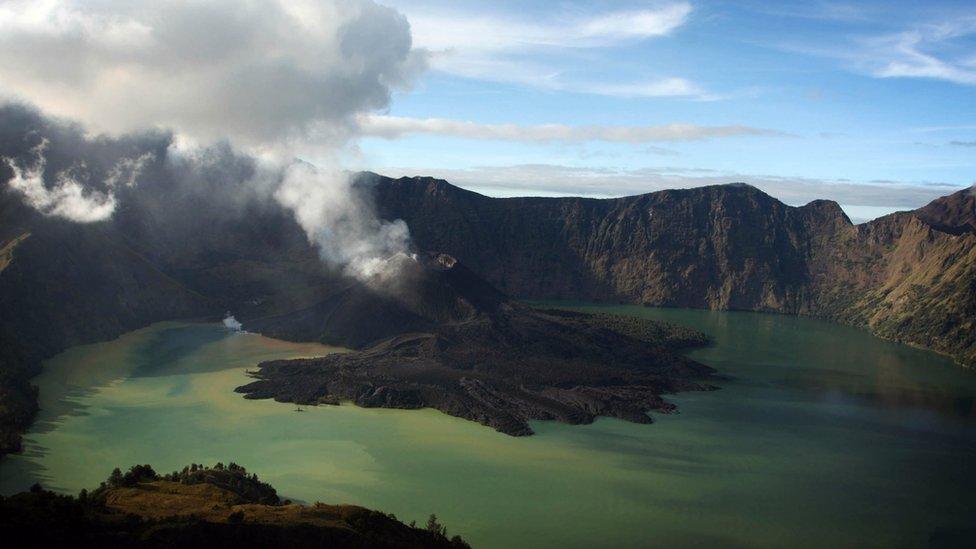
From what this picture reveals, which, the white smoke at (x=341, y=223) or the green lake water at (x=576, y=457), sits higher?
the white smoke at (x=341, y=223)

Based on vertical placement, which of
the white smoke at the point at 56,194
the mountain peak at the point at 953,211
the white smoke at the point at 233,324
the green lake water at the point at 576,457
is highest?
the mountain peak at the point at 953,211

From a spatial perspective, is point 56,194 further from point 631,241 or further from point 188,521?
point 631,241

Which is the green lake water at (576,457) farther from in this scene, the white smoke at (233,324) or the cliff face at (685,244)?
the cliff face at (685,244)

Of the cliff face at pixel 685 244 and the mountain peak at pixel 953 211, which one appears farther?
the mountain peak at pixel 953 211

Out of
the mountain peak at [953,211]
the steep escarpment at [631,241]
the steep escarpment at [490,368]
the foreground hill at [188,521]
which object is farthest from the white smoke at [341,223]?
the mountain peak at [953,211]

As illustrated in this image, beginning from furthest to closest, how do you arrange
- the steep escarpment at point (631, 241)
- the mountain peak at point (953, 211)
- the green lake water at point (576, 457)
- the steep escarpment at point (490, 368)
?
the mountain peak at point (953, 211) → the steep escarpment at point (631, 241) → the steep escarpment at point (490, 368) → the green lake water at point (576, 457)

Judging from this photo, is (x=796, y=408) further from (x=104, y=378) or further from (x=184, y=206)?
→ (x=184, y=206)
